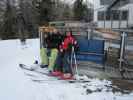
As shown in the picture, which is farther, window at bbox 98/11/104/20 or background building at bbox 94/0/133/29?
window at bbox 98/11/104/20

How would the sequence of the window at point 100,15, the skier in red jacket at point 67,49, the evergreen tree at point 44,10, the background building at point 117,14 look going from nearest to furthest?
the skier in red jacket at point 67,49, the background building at point 117,14, the window at point 100,15, the evergreen tree at point 44,10

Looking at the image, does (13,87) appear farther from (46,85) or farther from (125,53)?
(125,53)

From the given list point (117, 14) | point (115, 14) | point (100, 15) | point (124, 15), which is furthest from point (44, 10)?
point (124, 15)

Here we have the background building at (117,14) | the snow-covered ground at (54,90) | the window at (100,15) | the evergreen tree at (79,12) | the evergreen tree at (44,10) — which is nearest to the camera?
the snow-covered ground at (54,90)

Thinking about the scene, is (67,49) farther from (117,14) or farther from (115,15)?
(115,15)

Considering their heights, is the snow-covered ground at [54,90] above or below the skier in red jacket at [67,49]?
below

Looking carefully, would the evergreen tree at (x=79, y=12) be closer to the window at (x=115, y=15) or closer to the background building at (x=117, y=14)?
the background building at (x=117, y=14)

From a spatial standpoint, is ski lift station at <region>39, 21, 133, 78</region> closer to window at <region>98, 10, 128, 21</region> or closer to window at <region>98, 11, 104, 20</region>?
window at <region>98, 10, 128, 21</region>

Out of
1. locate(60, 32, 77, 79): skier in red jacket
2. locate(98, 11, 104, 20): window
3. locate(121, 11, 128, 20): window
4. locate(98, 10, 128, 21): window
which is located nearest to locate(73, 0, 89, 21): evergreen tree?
locate(98, 11, 104, 20): window

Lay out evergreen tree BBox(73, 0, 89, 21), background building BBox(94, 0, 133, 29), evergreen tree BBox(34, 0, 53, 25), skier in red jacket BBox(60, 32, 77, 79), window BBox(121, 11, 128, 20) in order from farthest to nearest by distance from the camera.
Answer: evergreen tree BBox(73, 0, 89, 21) → evergreen tree BBox(34, 0, 53, 25) → window BBox(121, 11, 128, 20) → background building BBox(94, 0, 133, 29) → skier in red jacket BBox(60, 32, 77, 79)

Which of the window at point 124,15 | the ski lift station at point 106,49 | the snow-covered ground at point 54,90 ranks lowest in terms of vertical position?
the snow-covered ground at point 54,90

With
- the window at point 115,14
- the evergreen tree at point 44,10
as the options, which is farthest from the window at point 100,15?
the evergreen tree at point 44,10

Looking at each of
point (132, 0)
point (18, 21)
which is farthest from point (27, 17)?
point (132, 0)

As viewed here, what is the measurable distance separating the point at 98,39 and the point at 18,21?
75.8 ft
